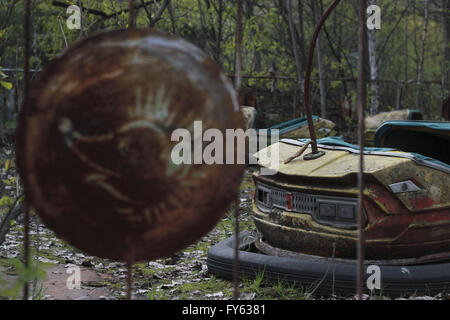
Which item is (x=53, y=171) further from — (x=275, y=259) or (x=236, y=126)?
(x=275, y=259)

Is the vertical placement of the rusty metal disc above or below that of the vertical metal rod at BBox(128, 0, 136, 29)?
below

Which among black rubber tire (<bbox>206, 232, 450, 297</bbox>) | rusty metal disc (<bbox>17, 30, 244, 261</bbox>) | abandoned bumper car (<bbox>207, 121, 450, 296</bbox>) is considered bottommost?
black rubber tire (<bbox>206, 232, 450, 297</bbox>)

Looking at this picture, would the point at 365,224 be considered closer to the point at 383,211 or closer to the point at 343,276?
the point at 383,211

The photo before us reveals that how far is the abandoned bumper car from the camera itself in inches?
132

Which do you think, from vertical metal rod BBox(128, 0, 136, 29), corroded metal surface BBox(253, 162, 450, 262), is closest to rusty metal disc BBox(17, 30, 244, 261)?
vertical metal rod BBox(128, 0, 136, 29)

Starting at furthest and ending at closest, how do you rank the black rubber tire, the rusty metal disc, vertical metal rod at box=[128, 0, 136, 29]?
1. the black rubber tire
2. vertical metal rod at box=[128, 0, 136, 29]
3. the rusty metal disc

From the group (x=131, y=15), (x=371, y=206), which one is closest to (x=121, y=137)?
(x=131, y=15)

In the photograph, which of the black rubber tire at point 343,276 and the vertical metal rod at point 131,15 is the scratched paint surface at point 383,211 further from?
the vertical metal rod at point 131,15

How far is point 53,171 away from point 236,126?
22.9 inches

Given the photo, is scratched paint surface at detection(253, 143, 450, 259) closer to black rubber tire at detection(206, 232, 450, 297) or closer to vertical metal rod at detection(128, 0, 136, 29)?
black rubber tire at detection(206, 232, 450, 297)

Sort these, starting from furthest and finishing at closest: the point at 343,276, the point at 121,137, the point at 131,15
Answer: the point at 343,276, the point at 131,15, the point at 121,137

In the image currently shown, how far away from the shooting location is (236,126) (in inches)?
67.7

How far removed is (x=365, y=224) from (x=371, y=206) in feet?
0.41

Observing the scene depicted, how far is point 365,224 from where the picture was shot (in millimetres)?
3406
